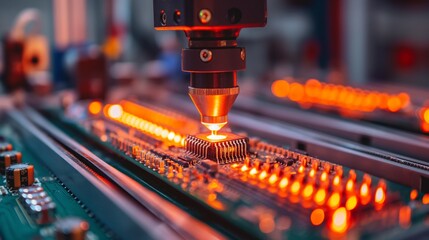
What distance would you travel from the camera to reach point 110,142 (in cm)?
127

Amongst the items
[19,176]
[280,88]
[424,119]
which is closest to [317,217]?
[19,176]

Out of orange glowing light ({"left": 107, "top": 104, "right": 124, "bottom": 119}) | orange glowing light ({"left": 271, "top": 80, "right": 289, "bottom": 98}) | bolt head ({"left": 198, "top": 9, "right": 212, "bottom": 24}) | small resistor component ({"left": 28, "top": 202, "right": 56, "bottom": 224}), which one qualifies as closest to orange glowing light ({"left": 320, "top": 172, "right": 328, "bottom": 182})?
bolt head ({"left": 198, "top": 9, "right": 212, "bottom": 24})

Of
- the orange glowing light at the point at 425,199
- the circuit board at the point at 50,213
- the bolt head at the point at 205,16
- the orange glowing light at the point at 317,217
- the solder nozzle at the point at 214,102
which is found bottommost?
the circuit board at the point at 50,213

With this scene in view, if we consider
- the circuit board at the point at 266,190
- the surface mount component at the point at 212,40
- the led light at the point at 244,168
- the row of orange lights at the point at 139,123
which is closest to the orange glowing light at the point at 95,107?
the row of orange lights at the point at 139,123

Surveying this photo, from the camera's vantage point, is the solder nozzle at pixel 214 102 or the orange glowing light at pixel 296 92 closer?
the solder nozzle at pixel 214 102

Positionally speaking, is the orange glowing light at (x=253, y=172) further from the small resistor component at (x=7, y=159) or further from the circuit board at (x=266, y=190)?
the small resistor component at (x=7, y=159)

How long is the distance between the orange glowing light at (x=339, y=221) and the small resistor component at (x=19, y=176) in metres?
0.65

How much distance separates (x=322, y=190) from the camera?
0.86 m

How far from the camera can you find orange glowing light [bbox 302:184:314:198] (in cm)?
84

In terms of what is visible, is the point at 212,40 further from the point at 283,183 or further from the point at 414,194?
the point at 414,194

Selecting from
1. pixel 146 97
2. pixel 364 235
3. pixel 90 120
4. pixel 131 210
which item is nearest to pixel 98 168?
pixel 131 210

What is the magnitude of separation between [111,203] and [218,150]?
0.26m

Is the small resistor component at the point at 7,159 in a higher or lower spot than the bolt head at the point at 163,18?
lower

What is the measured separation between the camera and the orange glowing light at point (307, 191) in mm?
843
